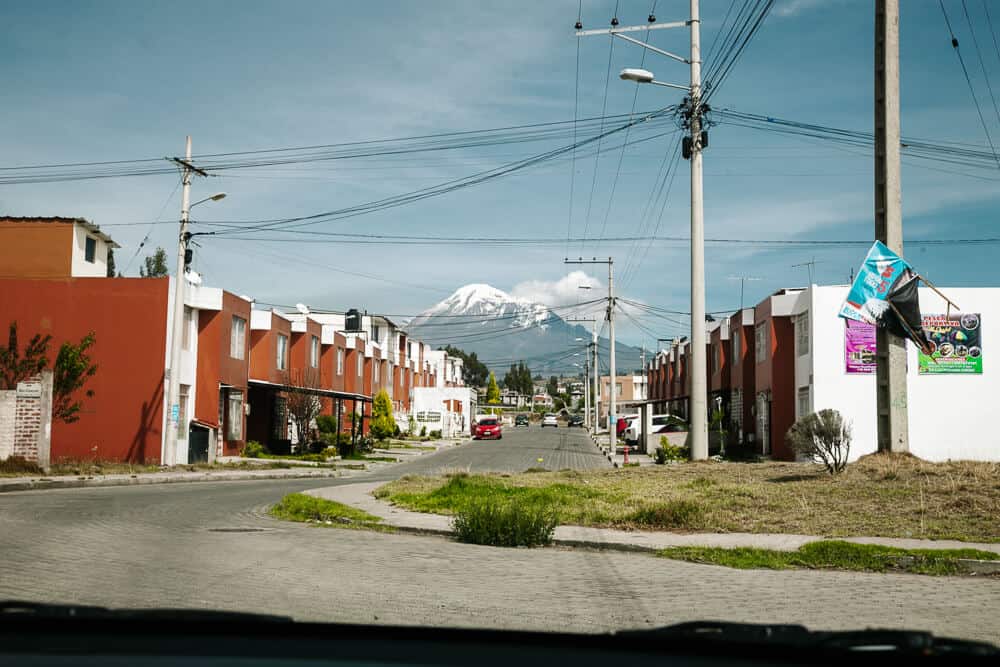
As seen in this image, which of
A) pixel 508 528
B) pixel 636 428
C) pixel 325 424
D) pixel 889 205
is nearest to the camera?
pixel 508 528

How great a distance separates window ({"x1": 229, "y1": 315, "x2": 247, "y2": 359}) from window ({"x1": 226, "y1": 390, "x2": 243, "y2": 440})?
162cm

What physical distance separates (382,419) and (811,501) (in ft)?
145

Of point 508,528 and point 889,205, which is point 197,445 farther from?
point 889,205

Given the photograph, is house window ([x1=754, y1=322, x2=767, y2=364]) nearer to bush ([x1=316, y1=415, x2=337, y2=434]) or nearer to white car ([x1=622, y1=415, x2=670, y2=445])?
white car ([x1=622, y1=415, x2=670, y2=445])

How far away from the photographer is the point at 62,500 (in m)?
18.7

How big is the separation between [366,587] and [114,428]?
25222 mm

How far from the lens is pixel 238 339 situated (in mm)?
40062

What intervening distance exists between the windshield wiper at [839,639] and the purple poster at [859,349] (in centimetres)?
3227

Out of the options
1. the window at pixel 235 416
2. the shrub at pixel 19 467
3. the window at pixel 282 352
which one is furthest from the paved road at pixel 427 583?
the window at pixel 282 352

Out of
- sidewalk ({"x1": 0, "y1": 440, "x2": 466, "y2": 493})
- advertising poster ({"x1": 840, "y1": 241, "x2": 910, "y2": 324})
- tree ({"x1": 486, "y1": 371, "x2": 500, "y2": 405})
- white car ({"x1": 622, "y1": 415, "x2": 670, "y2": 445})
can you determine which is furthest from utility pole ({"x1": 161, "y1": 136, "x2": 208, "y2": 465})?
tree ({"x1": 486, "y1": 371, "x2": 500, "y2": 405})

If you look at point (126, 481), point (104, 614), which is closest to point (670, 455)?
point (126, 481)

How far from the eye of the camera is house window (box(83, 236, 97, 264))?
3509 cm

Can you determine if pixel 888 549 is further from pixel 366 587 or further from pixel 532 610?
pixel 366 587

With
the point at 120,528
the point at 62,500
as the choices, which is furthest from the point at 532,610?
the point at 62,500
